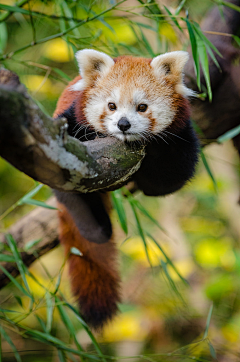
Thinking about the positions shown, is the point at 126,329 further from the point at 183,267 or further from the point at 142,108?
the point at 142,108

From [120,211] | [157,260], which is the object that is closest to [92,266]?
[120,211]

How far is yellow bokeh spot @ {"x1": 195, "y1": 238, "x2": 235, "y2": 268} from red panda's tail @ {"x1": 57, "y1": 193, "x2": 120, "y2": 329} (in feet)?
4.77

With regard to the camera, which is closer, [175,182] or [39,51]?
[175,182]

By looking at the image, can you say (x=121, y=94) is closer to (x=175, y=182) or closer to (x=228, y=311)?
(x=175, y=182)

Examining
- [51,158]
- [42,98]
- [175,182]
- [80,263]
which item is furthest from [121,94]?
[42,98]

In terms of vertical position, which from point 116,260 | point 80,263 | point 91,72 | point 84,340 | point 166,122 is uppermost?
point 91,72

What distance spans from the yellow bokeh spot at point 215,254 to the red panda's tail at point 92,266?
4.77ft

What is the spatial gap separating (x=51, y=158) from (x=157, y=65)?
1.03 meters

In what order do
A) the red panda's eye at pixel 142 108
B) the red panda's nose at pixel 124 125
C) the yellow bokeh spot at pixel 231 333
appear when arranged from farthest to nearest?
the yellow bokeh spot at pixel 231 333 → the red panda's eye at pixel 142 108 → the red panda's nose at pixel 124 125

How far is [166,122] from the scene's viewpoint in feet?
5.42

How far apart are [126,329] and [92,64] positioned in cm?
284

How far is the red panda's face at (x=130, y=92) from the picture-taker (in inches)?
60.9

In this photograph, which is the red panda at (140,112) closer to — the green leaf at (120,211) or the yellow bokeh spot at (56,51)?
the green leaf at (120,211)

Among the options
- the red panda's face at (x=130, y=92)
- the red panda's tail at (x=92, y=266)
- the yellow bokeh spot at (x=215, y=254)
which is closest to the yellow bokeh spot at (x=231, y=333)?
the yellow bokeh spot at (x=215, y=254)
